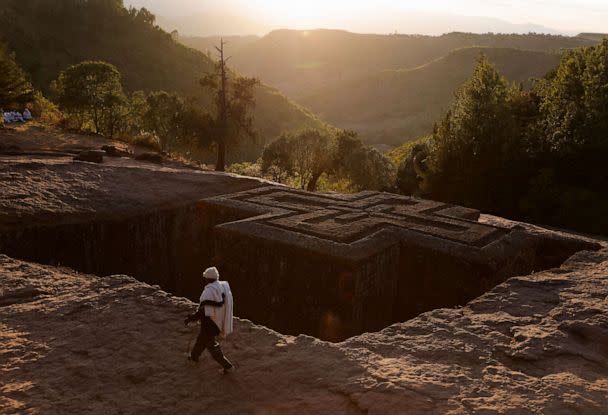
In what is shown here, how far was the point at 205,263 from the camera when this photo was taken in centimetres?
1171

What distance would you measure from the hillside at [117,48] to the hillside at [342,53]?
56344mm

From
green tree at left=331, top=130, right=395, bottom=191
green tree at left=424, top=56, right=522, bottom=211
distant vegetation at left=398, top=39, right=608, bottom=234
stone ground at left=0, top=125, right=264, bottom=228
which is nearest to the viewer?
stone ground at left=0, top=125, right=264, bottom=228

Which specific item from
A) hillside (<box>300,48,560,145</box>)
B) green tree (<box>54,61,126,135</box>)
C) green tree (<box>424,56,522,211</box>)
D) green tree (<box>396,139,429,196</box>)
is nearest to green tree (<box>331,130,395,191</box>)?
green tree (<box>396,139,429,196</box>)

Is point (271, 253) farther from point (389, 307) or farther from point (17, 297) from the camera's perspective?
point (17, 297)

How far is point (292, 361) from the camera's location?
500 centimetres

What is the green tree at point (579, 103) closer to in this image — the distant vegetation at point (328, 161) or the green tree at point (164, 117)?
the distant vegetation at point (328, 161)

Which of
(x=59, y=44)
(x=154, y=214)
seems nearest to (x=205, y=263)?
(x=154, y=214)

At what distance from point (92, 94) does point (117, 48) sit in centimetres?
3971

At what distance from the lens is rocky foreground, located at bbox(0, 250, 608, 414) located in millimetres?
4367

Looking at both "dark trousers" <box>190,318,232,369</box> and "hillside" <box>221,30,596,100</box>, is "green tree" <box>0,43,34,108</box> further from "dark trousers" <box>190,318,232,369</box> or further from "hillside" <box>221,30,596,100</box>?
"hillside" <box>221,30,596,100</box>

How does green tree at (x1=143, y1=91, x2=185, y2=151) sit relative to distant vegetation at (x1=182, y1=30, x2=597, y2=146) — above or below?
below

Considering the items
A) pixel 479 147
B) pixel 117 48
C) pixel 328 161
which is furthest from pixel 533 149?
pixel 117 48

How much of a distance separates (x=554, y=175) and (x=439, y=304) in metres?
15.3

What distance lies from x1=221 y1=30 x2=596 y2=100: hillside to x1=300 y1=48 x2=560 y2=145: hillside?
20.5 meters
